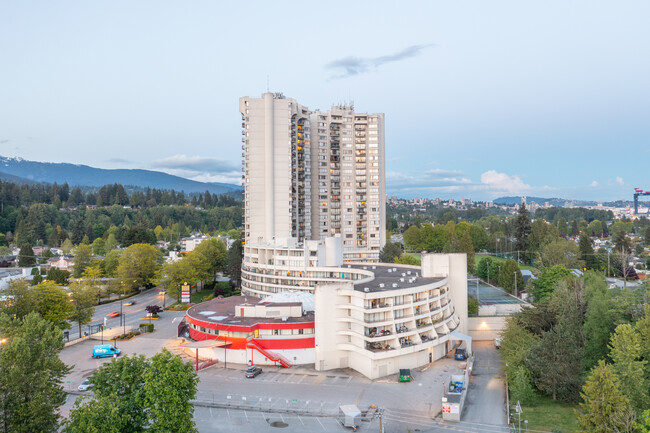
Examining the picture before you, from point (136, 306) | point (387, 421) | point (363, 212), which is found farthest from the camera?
point (363, 212)

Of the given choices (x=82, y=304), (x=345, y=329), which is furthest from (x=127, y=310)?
(x=345, y=329)

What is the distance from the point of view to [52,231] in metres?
160

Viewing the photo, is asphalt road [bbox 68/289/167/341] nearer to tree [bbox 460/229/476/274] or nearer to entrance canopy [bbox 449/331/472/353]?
entrance canopy [bbox 449/331/472/353]

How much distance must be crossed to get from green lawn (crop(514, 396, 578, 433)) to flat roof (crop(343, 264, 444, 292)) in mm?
17332

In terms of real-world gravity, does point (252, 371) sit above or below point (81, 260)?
below

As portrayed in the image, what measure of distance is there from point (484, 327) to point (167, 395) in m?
46.6

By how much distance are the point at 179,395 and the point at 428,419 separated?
64.1 feet

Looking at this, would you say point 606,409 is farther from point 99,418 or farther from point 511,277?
point 511,277

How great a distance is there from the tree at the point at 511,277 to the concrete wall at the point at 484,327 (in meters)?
26.7

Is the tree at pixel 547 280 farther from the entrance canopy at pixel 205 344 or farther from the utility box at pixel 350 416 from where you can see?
the entrance canopy at pixel 205 344

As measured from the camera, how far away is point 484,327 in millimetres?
61844

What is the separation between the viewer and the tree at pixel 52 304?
182ft

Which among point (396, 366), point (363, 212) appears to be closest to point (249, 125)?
point (363, 212)

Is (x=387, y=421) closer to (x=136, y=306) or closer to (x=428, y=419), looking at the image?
(x=428, y=419)
